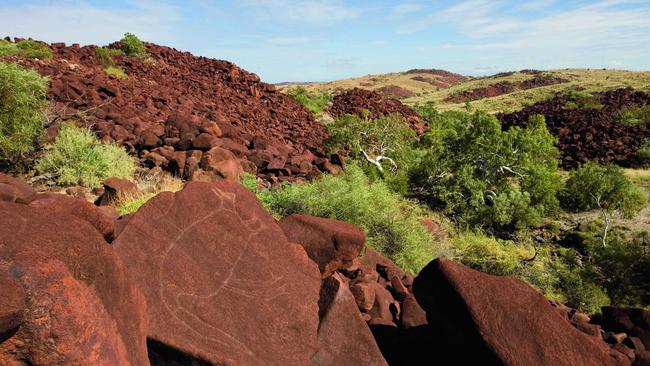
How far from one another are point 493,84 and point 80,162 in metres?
77.7

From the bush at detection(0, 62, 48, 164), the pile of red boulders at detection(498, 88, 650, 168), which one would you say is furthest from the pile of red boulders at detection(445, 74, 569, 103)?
the bush at detection(0, 62, 48, 164)

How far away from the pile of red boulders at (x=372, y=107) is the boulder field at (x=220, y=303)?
27.1 m

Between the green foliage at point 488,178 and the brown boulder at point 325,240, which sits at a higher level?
the brown boulder at point 325,240

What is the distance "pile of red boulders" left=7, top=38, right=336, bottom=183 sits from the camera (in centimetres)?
1215

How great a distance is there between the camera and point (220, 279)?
12.7 feet

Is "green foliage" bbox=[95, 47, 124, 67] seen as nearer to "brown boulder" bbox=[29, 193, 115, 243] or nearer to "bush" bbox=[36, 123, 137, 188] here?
"bush" bbox=[36, 123, 137, 188]

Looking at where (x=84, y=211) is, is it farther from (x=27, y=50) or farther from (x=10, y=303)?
(x=27, y=50)

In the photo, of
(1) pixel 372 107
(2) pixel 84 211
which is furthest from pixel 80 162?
(1) pixel 372 107

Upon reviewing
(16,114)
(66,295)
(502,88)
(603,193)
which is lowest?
(603,193)

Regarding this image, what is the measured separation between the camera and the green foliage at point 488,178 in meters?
14.6

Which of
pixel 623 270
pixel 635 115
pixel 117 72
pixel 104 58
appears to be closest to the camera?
pixel 623 270

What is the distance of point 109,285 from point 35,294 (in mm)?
641

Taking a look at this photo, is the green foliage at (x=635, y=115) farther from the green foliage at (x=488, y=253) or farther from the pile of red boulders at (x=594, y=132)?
the green foliage at (x=488, y=253)

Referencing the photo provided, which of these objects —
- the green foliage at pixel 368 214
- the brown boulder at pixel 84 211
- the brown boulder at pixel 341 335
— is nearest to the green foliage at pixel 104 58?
the green foliage at pixel 368 214
